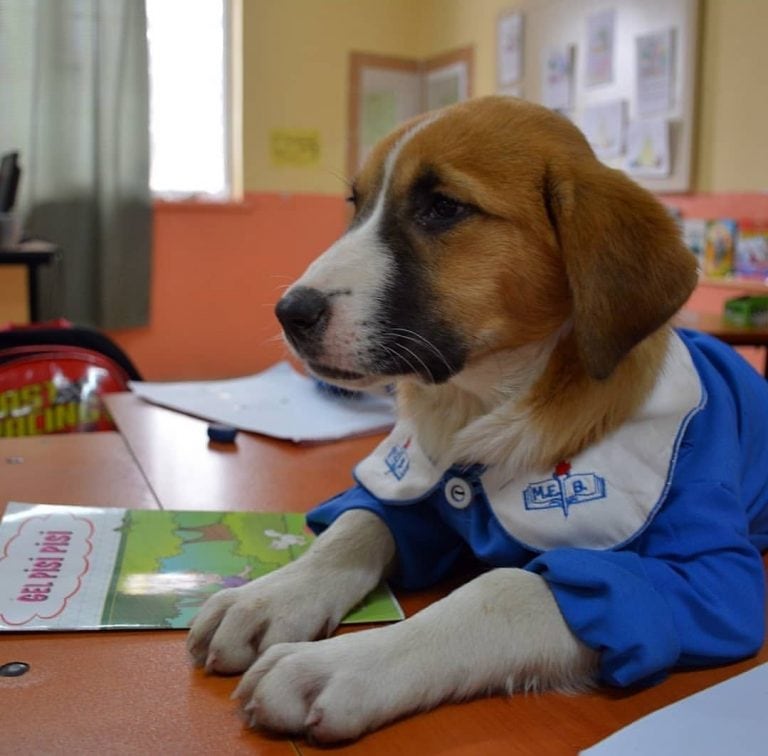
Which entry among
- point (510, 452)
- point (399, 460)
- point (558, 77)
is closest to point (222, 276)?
point (558, 77)

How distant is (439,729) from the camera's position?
0.62 m

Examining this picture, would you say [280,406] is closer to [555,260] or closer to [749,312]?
[555,260]

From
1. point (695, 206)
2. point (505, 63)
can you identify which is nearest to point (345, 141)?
point (505, 63)

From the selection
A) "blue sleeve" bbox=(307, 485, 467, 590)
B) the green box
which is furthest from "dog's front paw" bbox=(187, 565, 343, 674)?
the green box

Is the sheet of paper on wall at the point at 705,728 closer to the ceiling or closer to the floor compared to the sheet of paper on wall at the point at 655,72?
closer to the floor

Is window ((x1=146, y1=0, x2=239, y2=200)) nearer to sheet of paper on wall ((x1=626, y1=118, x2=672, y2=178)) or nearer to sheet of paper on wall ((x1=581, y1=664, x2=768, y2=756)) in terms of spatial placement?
sheet of paper on wall ((x1=626, y1=118, x2=672, y2=178))

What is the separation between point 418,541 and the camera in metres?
0.87

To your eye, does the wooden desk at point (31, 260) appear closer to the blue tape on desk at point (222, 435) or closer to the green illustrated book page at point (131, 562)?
the blue tape on desk at point (222, 435)

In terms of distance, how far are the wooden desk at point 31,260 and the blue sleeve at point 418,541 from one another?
2.15m

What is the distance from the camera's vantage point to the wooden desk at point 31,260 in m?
2.74

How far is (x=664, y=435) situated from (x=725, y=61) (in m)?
2.63

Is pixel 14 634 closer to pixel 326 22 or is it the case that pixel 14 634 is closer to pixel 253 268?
pixel 253 268

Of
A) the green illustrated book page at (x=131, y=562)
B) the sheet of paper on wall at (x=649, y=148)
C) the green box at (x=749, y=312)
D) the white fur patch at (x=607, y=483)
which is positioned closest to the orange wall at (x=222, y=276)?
the sheet of paper on wall at (x=649, y=148)

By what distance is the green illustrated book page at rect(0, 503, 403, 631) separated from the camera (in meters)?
0.76
